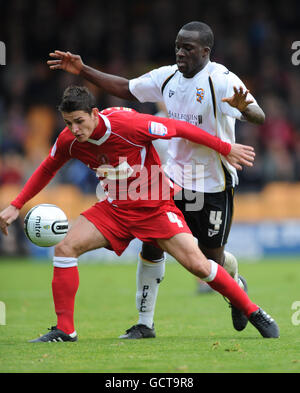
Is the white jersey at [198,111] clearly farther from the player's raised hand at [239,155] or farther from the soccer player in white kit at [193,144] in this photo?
the player's raised hand at [239,155]

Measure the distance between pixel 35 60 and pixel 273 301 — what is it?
12.0 meters

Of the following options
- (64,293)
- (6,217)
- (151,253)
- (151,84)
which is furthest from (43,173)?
(151,84)

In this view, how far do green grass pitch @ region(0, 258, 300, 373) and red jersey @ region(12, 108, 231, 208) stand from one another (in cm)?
117

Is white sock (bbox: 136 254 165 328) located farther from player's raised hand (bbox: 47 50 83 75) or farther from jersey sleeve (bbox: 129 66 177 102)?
player's raised hand (bbox: 47 50 83 75)

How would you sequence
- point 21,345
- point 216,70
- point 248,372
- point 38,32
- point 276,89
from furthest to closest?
point 38,32 → point 276,89 → point 216,70 → point 21,345 → point 248,372

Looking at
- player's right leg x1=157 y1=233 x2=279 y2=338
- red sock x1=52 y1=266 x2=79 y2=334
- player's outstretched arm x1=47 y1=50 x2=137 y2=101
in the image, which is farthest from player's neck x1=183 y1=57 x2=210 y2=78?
red sock x1=52 y1=266 x2=79 y2=334

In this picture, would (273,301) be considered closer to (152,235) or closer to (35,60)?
(152,235)

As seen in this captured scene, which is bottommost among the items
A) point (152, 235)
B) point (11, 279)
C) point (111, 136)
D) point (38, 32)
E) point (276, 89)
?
point (11, 279)

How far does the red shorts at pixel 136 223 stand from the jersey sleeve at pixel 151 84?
1109 mm

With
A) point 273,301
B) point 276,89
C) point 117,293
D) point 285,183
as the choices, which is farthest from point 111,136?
point 276,89

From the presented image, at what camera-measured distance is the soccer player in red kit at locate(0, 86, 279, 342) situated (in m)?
5.86

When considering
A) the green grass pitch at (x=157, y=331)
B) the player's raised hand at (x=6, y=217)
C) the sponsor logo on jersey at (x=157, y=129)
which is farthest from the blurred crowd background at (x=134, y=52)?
the sponsor logo on jersey at (x=157, y=129)

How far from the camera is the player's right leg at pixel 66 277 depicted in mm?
5871

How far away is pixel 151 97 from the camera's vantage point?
22.0 feet
